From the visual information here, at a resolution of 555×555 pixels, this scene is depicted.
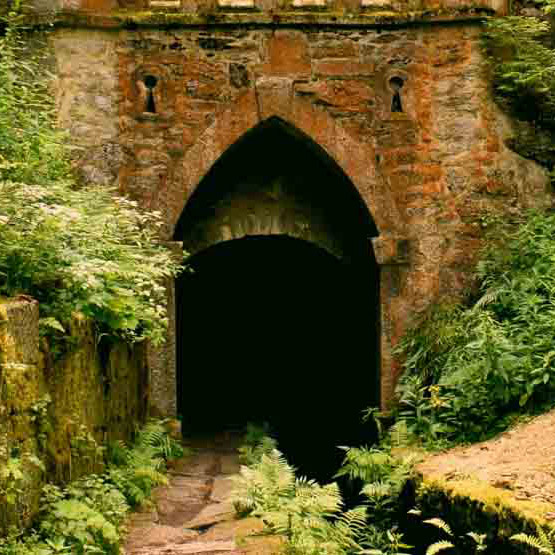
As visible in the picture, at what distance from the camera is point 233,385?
1212 centimetres

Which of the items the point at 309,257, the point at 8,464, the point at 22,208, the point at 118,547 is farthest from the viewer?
the point at 309,257

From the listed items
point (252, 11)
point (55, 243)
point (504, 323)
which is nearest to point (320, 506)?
point (55, 243)

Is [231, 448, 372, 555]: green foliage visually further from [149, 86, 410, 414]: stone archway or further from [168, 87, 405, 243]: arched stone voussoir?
[168, 87, 405, 243]: arched stone voussoir

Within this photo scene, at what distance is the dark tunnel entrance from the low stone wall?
3016 millimetres

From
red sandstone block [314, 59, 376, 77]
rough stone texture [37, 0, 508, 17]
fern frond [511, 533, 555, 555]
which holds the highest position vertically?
rough stone texture [37, 0, 508, 17]

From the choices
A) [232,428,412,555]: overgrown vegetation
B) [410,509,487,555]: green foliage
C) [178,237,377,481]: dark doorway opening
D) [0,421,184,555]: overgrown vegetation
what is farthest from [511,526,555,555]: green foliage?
[178,237,377,481]: dark doorway opening

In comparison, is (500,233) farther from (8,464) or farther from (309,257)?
(8,464)

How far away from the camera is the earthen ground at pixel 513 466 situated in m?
4.34

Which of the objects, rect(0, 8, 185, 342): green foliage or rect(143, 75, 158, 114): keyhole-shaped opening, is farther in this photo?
rect(143, 75, 158, 114): keyhole-shaped opening

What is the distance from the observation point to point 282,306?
11898 millimetres

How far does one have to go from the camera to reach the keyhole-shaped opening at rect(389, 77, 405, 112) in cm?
746

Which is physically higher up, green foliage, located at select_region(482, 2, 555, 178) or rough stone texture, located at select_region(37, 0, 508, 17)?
rough stone texture, located at select_region(37, 0, 508, 17)

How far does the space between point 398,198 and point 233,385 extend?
551 cm

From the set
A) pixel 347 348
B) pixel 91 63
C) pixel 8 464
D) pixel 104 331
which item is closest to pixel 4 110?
pixel 104 331
